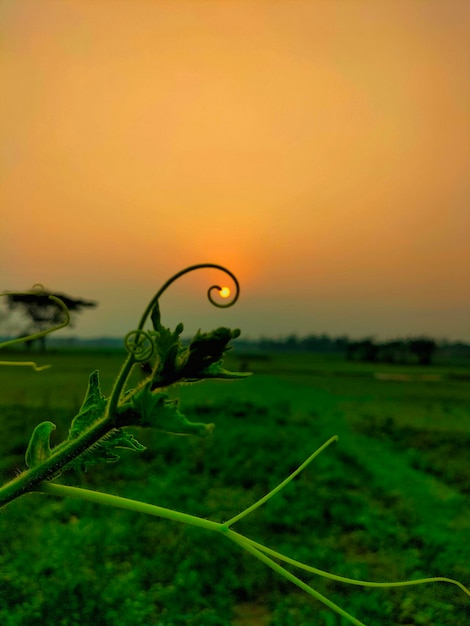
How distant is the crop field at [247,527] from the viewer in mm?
2689

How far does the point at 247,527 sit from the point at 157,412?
144 inches

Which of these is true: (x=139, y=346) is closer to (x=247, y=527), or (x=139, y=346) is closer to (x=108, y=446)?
(x=108, y=446)

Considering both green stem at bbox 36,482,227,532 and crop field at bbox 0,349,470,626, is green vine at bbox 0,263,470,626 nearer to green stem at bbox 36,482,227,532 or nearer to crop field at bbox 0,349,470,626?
green stem at bbox 36,482,227,532

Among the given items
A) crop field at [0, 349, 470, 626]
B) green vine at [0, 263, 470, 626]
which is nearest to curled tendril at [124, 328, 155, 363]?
green vine at [0, 263, 470, 626]

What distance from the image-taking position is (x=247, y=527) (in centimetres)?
378

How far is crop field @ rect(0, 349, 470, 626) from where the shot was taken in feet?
8.82

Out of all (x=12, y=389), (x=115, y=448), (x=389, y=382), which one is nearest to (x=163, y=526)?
(x=115, y=448)

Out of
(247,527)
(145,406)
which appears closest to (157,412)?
(145,406)

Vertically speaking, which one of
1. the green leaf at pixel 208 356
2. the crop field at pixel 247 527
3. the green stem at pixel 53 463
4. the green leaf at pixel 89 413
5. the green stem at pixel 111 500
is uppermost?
the green leaf at pixel 208 356

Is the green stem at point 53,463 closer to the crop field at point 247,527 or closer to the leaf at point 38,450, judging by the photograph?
the leaf at point 38,450

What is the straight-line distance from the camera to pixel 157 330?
0.33m

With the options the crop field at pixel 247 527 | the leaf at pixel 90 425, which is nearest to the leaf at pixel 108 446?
the leaf at pixel 90 425

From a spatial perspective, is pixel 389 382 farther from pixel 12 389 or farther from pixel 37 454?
pixel 37 454

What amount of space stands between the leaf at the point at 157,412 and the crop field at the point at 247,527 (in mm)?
2451
